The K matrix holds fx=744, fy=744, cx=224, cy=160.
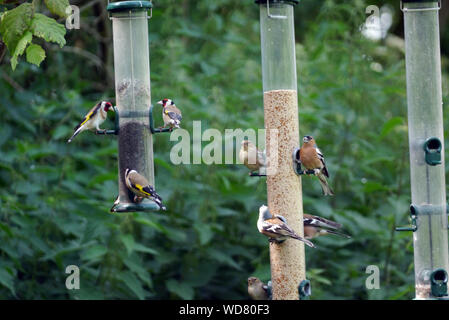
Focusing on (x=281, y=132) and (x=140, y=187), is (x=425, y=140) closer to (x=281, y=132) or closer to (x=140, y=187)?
(x=281, y=132)

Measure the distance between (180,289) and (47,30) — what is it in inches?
164

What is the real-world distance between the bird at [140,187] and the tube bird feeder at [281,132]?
0.98 m

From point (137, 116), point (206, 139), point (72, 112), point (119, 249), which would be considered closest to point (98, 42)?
point (72, 112)

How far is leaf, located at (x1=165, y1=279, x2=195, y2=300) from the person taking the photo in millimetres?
8508

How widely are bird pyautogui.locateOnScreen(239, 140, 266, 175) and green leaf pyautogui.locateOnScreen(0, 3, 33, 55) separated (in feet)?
7.11

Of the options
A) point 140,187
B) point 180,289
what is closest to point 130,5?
point 140,187

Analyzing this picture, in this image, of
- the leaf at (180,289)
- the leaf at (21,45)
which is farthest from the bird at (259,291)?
the leaf at (21,45)

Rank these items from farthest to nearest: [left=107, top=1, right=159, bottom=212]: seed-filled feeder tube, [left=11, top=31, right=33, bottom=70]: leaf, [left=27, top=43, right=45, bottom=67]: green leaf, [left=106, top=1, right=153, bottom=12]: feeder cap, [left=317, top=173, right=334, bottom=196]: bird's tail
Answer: [left=317, top=173, right=334, bottom=196]: bird's tail
[left=107, top=1, right=159, bottom=212]: seed-filled feeder tube
[left=106, top=1, right=153, bottom=12]: feeder cap
[left=27, top=43, right=45, bottom=67]: green leaf
[left=11, top=31, right=33, bottom=70]: leaf

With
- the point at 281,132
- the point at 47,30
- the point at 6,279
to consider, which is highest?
the point at 47,30

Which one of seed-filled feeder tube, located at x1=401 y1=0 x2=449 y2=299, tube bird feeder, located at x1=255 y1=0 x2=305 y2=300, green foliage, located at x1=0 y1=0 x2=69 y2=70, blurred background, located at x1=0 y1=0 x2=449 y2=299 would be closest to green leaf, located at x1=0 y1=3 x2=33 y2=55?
green foliage, located at x1=0 y1=0 x2=69 y2=70

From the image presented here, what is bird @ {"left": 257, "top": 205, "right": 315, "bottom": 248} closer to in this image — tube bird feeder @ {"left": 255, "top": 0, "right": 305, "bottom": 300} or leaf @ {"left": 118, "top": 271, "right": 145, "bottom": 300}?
tube bird feeder @ {"left": 255, "top": 0, "right": 305, "bottom": 300}

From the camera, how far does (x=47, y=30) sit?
5367mm

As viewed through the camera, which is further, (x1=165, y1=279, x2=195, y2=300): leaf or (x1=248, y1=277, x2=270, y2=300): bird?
(x1=165, y1=279, x2=195, y2=300): leaf

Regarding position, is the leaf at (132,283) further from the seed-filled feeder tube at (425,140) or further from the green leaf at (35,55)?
the green leaf at (35,55)
